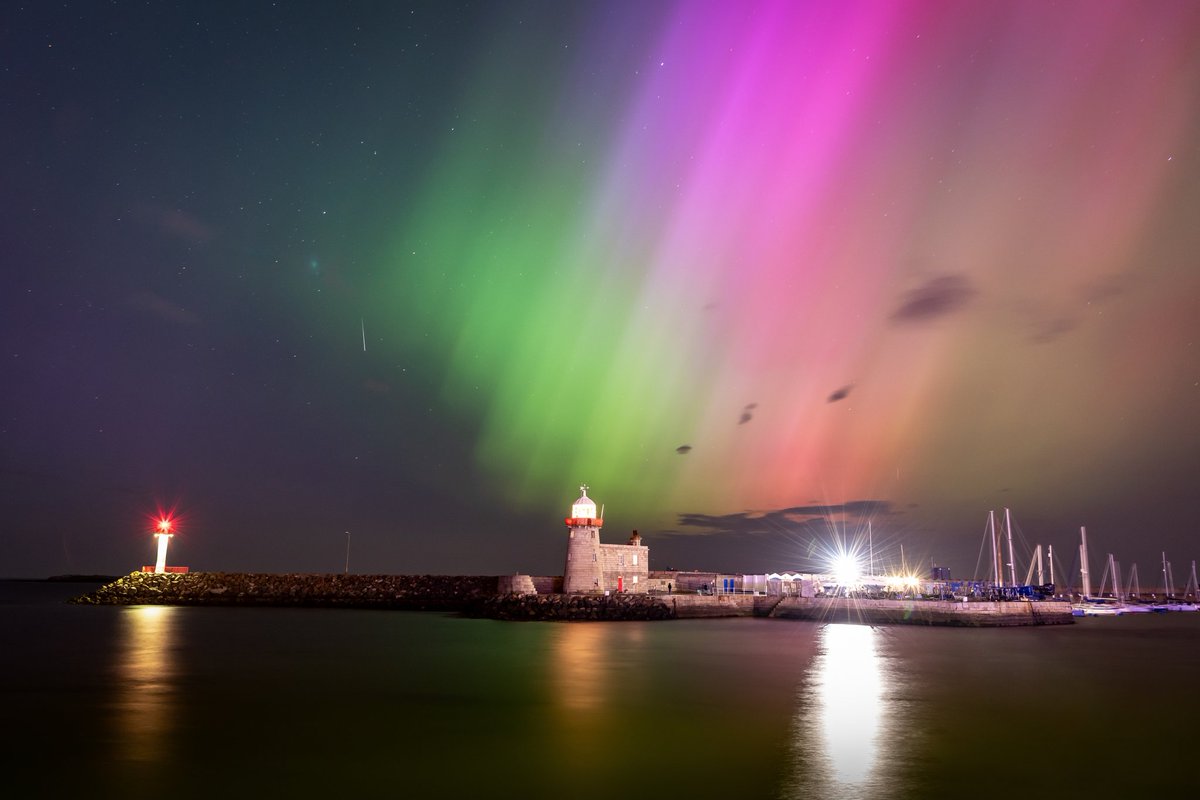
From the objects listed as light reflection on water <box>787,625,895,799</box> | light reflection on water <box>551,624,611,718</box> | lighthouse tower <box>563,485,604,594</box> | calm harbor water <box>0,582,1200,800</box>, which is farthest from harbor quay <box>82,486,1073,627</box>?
light reflection on water <box>787,625,895,799</box>

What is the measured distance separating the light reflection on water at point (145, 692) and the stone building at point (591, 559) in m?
27.7

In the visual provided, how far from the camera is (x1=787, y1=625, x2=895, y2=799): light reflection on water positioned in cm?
1714

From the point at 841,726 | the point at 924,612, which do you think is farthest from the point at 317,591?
the point at 841,726

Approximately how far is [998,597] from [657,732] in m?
62.2

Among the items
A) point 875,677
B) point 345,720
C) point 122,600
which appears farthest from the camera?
point 122,600

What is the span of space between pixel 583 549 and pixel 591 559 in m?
1.21

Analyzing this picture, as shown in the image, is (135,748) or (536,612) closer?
(135,748)

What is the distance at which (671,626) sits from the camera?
59.6 metres

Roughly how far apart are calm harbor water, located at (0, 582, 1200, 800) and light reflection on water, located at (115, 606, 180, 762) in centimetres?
16

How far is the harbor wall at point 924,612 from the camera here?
206 ft

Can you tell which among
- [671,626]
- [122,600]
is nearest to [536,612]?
[671,626]

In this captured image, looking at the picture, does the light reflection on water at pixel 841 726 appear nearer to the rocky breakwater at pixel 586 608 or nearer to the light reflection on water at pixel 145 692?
the light reflection on water at pixel 145 692

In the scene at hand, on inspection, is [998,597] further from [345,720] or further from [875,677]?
[345,720]

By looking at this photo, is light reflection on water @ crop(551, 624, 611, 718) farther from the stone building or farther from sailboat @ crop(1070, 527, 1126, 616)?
sailboat @ crop(1070, 527, 1126, 616)
